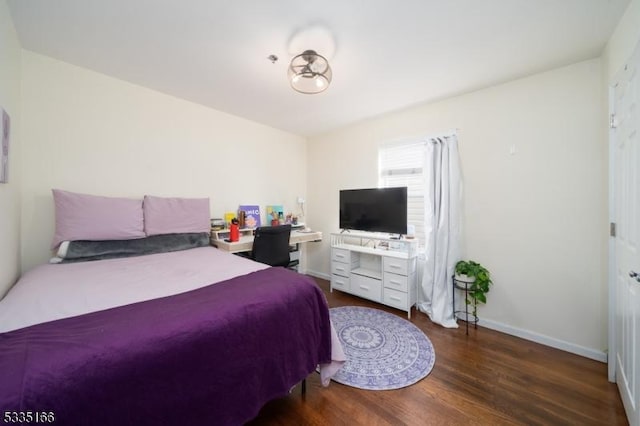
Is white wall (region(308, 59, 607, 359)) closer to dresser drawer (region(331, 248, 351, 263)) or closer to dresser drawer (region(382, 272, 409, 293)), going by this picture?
dresser drawer (region(382, 272, 409, 293))

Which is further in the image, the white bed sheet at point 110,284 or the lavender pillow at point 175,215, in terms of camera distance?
the lavender pillow at point 175,215

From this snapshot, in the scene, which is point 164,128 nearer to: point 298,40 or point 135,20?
point 135,20

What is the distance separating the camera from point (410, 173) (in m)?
3.02

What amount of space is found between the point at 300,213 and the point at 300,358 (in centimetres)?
298

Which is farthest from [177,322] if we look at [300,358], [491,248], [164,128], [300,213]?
[300,213]

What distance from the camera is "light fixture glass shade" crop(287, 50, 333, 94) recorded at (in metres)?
1.76

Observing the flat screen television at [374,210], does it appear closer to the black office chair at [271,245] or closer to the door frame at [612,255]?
the black office chair at [271,245]

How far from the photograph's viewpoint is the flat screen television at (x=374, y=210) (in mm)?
2865

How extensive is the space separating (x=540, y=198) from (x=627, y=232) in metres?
0.84

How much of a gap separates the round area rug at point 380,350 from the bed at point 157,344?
0.37 metres

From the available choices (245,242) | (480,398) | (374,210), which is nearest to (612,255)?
(480,398)

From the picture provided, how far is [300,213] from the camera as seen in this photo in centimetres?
420

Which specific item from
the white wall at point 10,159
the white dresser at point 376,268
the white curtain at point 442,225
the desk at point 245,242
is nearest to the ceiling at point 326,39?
the white wall at point 10,159

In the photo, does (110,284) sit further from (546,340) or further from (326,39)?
(546,340)
